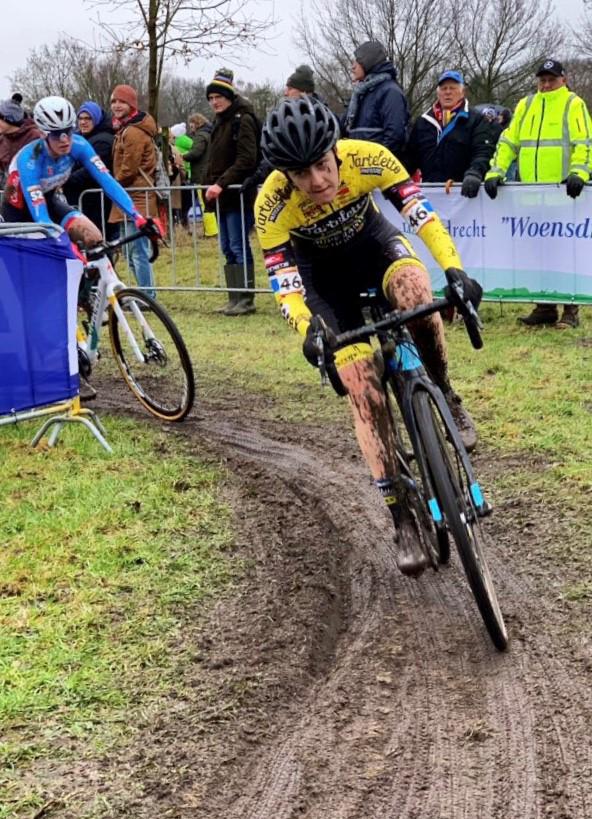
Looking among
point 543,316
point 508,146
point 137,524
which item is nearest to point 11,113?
point 508,146

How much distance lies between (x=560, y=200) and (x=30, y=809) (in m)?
8.13

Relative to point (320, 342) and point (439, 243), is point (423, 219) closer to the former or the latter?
point (439, 243)

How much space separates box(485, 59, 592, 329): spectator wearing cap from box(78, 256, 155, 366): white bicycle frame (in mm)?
4542

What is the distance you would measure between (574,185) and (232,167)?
4.26 metres

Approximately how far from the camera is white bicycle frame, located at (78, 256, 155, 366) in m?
6.82

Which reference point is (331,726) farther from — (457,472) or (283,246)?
(283,246)

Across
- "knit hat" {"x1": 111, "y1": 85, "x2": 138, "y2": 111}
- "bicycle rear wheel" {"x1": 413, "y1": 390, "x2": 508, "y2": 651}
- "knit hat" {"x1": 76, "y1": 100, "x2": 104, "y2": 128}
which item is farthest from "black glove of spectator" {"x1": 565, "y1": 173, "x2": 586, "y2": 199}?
"knit hat" {"x1": 76, "y1": 100, "x2": 104, "y2": 128}

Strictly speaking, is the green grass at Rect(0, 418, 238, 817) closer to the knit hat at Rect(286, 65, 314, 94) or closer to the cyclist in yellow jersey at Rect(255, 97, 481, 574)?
the cyclist in yellow jersey at Rect(255, 97, 481, 574)

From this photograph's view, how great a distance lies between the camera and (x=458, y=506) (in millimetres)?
3412

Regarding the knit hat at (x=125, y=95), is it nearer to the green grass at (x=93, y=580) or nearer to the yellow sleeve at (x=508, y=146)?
the yellow sleeve at (x=508, y=146)

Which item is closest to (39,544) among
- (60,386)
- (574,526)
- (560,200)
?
(60,386)

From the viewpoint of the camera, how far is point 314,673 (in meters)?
3.50

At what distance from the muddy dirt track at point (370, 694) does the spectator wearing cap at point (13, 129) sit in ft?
25.3

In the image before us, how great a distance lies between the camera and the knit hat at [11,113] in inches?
417
